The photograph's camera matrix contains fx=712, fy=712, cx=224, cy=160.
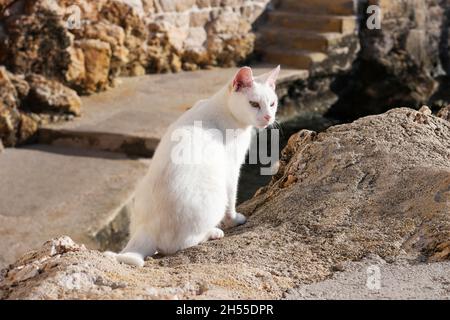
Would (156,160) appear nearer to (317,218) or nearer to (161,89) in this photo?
(317,218)

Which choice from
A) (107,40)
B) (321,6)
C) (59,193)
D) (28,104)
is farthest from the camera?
(321,6)

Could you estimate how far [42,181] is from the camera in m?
6.08

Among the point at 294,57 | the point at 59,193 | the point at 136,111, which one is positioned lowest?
the point at 59,193

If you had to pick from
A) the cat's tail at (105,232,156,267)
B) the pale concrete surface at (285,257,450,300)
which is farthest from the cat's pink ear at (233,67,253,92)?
the pale concrete surface at (285,257,450,300)

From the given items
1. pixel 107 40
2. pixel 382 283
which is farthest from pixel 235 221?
pixel 107 40

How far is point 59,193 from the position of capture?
5.83m

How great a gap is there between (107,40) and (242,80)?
5.18 metres

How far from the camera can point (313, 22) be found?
10.6 m

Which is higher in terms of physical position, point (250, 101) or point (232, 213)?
point (250, 101)

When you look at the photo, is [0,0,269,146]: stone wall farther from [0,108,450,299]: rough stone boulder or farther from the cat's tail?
[0,108,450,299]: rough stone boulder

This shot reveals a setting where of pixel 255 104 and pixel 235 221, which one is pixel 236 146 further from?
pixel 235 221

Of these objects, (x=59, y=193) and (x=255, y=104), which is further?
(x=59, y=193)

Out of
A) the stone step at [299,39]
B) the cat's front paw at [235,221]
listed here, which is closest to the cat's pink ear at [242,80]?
the cat's front paw at [235,221]

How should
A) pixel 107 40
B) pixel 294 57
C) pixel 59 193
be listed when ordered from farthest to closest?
pixel 294 57 < pixel 107 40 < pixel 59 193
